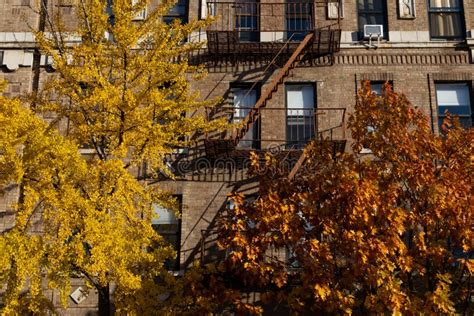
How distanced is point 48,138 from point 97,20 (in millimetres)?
3160

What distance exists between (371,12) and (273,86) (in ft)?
14.2

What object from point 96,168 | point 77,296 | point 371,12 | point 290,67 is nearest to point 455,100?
point 371,12

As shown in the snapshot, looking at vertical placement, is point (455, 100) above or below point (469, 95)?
below

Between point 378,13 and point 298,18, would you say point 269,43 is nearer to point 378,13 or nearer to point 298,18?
point 298,18

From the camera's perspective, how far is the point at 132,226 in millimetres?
12094

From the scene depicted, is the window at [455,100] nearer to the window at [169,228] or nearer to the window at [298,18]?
the window at [298,18]

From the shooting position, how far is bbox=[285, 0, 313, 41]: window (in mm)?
17828

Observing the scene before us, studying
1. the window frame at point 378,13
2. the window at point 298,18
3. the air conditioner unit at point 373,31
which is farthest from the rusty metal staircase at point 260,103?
the window frame at point 378,13

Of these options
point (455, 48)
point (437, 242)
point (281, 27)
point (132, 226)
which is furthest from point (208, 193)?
point (455, 48)

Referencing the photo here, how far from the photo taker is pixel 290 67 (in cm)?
1722

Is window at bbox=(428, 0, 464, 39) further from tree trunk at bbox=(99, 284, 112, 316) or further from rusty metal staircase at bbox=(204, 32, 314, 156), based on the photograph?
tree trunk at bbox=(99, 284, 112, 316)

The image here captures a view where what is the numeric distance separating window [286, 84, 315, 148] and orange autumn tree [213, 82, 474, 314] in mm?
4124

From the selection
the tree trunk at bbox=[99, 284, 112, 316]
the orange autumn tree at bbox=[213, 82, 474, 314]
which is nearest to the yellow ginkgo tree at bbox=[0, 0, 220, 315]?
the tree trunk at bbox=[99, 284, 112, 316]

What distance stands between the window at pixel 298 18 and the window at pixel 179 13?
312 centimetres
